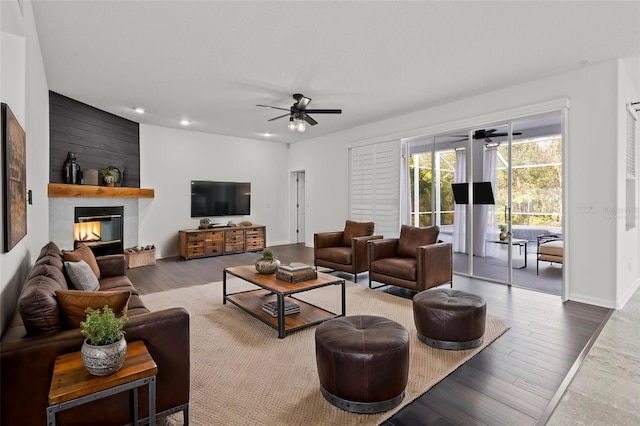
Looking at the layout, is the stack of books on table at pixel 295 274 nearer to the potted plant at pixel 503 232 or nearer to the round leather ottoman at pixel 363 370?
the round leather ottoman at pixel 363 370

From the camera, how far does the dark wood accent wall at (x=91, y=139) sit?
507cm

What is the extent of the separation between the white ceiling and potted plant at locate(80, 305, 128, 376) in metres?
2.52

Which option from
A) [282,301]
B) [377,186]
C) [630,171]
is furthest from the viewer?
[377,186]

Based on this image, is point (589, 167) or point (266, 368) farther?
point (589, 167)

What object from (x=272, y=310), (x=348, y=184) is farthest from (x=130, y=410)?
(x=348, y=184)

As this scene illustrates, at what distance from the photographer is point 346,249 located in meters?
5.27

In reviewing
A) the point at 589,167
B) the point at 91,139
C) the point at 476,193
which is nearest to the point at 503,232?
the point at 476,193

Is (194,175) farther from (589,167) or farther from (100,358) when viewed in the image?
(589,167)

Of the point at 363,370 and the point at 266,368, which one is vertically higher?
the point at 363,370

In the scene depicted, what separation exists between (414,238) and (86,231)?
17.7ft

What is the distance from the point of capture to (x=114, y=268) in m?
3.76

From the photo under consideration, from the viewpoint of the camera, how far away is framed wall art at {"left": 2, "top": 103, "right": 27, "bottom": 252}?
6.11ft

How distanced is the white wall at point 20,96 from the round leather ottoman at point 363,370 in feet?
5.96

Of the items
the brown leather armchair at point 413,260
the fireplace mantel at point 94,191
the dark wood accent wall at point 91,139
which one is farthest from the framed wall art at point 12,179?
the brown leather armchair at point 413,260
